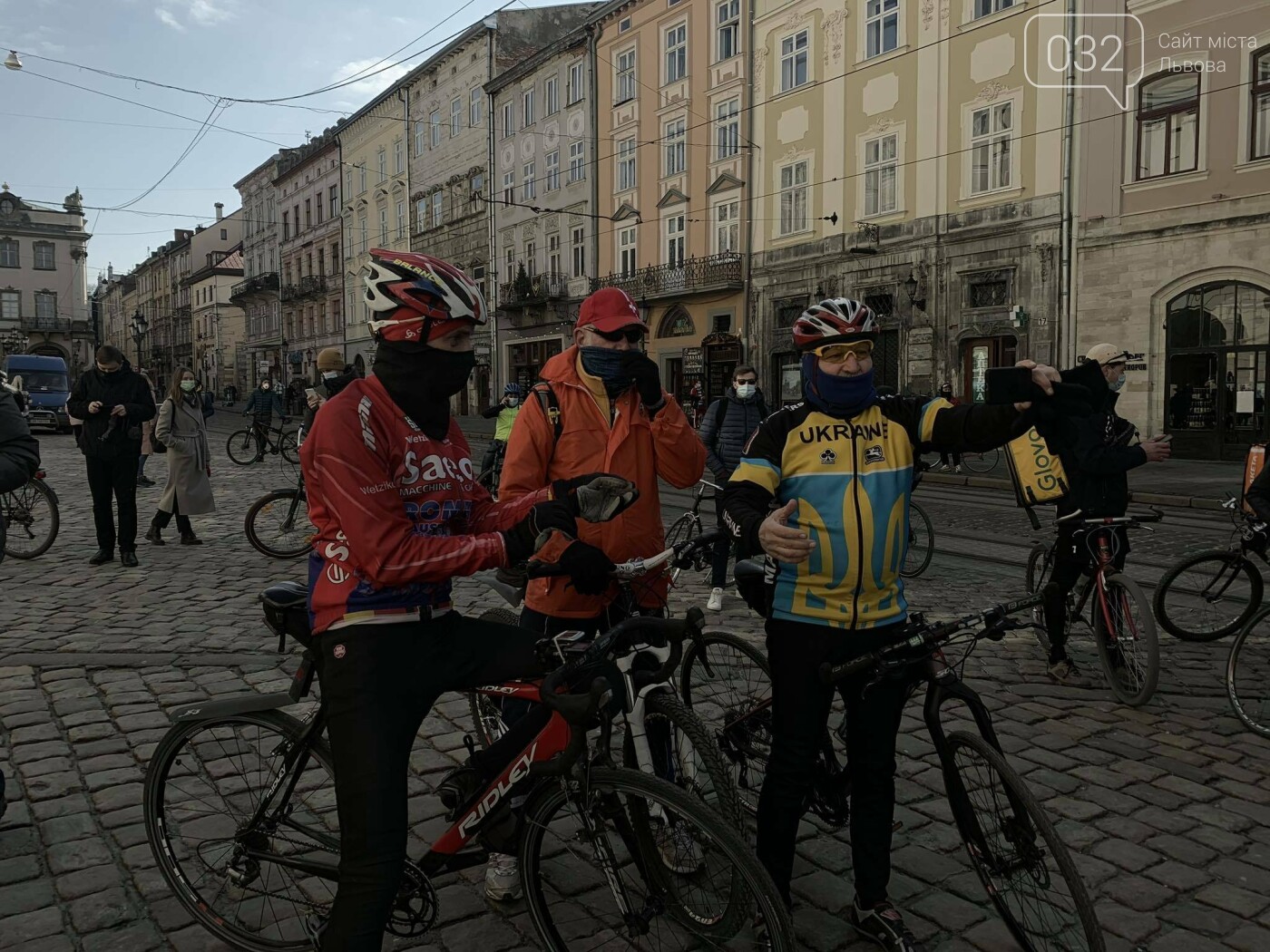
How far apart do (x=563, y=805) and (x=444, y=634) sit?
1.76 feet

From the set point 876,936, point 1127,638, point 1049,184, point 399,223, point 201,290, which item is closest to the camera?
point 876,936

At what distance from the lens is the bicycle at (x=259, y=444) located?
19875 mm

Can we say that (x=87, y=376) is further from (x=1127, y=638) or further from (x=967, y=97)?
(x=967, y=97)

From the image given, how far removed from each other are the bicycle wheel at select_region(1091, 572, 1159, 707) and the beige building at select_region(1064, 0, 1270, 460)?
16.1 meters

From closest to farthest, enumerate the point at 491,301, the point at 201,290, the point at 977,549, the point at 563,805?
the point at 563,805 → the point at 977,549 → the point at 491,301 → the point at 201,290

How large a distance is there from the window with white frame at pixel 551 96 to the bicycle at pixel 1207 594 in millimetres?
35599

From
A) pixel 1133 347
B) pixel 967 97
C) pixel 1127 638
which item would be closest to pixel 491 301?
pixel 967 97

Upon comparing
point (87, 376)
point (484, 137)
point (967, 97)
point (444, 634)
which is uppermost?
point (484, 137)

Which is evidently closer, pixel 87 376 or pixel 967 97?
pixel 87 376

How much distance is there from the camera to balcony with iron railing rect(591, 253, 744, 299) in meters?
29.8

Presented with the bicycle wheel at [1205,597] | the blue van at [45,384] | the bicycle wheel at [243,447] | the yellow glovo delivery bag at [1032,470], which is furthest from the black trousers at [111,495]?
the blue van at [45,384]

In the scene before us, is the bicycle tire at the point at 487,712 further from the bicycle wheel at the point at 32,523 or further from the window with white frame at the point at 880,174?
the window with white frame at the point at 880,174

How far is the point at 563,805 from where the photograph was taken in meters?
2.53

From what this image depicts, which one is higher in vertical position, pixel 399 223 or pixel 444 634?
pixel 399 223
